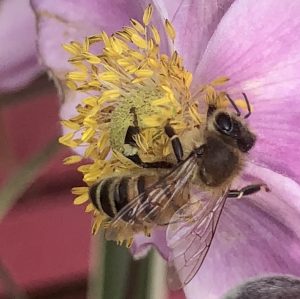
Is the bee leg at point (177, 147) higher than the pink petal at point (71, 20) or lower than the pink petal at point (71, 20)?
lower

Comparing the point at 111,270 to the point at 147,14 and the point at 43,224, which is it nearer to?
the point at 147,14

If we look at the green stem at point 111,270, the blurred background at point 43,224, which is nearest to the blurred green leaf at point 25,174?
the green stem at point 111,270

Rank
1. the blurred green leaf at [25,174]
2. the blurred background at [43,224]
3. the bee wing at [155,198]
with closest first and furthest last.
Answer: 1. the bee wing at [155,198]
2. the blurred green leaf at [25,174]
3. the blurred background at [43,224]

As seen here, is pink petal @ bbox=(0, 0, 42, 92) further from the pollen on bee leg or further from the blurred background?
the blurred background

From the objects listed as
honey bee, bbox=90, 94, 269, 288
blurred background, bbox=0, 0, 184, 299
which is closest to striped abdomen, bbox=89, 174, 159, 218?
honey bee, bbox=90, 94, 269, 288

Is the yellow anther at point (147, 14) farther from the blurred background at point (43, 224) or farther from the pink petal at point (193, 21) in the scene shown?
the blurred background at point (43, 224)
